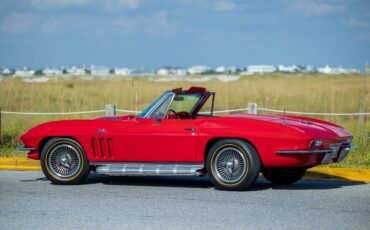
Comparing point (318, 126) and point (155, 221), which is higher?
point (318, 126)

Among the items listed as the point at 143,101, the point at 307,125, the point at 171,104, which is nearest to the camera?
the point at 307,125

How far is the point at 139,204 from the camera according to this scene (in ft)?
32.8

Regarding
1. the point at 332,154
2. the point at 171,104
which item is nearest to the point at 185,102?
the point at 171,104

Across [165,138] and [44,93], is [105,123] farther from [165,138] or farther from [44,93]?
[44,93]

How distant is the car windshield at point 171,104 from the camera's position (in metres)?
11.7

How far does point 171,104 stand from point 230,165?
1.31 m

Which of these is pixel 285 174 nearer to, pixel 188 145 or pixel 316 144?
pixel 316 144

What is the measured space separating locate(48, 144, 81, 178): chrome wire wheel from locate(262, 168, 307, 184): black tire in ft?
8.63

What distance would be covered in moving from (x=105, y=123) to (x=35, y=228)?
371 centimetres

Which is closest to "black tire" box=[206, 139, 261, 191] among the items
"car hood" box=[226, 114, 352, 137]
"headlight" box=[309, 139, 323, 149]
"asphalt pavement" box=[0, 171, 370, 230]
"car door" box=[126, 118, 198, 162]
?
"asphalt pavement" box=[0, 171, 370, 230]

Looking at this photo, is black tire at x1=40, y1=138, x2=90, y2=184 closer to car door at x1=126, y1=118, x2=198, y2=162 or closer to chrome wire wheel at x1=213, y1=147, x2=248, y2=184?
car door at x1=126, y1=118, x2=198, y2=162

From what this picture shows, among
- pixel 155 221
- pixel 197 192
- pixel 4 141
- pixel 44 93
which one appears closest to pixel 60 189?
pixel 197 192

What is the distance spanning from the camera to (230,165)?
11.1 meters

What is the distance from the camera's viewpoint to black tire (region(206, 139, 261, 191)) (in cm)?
1090
